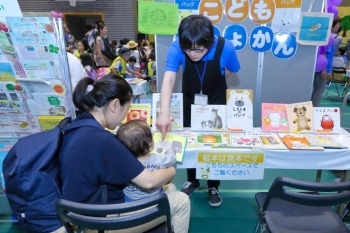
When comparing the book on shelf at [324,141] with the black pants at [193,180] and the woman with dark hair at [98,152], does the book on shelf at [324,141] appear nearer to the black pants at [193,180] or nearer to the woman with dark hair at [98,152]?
the black pants at [193,180]

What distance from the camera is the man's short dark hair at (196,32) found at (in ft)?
4.61

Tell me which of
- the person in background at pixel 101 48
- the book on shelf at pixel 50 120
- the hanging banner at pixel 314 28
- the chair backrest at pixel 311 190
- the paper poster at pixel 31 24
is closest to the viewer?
the chair backrest at pixel 311 190

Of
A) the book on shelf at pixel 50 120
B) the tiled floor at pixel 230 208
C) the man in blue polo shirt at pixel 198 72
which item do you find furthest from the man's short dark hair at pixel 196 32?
the tiled floor at pixel 230 208

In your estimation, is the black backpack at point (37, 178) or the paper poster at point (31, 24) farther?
the paper poster at point (31, 24)

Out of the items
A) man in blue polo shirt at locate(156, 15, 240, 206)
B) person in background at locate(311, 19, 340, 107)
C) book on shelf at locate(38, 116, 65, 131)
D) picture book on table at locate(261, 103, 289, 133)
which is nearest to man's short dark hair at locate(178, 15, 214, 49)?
man in blue polo shirt at locate(156, 15, 240, 206)

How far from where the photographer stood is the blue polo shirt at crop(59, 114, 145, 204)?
0.95 m

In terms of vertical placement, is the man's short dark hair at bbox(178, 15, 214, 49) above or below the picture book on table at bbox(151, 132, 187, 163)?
above

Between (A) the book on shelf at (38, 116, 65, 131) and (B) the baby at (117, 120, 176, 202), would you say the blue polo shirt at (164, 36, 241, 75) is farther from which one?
(A) the book on shelf at (38, 116, 65, 131)

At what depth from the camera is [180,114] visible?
1.79 metres

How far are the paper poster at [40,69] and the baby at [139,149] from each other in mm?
647

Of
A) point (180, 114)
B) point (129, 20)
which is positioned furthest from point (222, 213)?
point (129, 20)

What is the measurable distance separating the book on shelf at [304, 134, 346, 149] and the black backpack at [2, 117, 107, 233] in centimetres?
130

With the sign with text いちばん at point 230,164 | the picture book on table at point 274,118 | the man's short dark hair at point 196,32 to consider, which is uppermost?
the man's short dark hair at point 196,32

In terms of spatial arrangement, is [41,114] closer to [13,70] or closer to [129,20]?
[13,70]
